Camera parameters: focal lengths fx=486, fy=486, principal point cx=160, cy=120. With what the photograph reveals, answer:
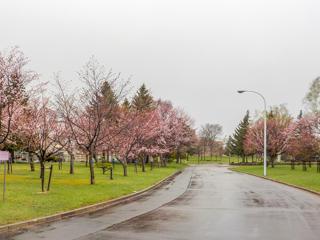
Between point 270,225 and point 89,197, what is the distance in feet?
27.9

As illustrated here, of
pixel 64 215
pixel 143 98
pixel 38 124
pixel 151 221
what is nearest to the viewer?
pixel 151 221

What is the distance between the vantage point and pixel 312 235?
1148cm

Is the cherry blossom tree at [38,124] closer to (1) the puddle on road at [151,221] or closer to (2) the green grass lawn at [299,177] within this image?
(2) the green grass lawn at [299,177]

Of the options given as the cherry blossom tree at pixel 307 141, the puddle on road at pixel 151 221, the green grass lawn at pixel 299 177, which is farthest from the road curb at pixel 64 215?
the cherry blossom tree at pixel 307 141

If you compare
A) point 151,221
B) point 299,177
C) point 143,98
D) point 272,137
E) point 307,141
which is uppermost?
point 143,98

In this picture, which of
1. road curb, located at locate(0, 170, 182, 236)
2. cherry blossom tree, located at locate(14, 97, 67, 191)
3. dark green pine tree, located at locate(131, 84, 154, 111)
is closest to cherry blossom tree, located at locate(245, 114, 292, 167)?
dark green pine tree, located at locate(131, 84, 154, 111)

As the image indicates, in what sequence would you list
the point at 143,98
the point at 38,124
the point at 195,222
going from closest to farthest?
the point at 195,222 < the point at 38,124 < the point at 143,98

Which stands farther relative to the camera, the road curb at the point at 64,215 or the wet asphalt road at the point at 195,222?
the road curb at the point at 64,215

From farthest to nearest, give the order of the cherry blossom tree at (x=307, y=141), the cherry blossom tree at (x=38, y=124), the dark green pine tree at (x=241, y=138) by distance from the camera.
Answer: the dark green pine tree at (x=241, y=138) → the cherry blossom tree at (x=307, y=141) → the cherry blossom tree at (x=38, y=124)

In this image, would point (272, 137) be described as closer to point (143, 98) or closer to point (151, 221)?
point (143, 98)

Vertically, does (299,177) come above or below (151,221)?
below

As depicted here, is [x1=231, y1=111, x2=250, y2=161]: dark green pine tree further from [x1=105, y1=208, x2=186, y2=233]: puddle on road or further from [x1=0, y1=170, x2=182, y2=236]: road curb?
[x1=105, y1=208, x2=186, y2=233]: puddle on road

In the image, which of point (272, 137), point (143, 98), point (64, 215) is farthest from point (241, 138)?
point (64, 215)

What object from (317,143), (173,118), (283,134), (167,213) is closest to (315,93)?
(317,143)
